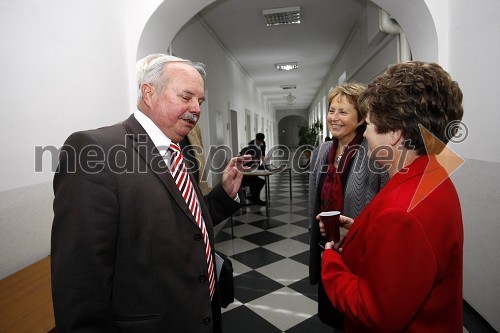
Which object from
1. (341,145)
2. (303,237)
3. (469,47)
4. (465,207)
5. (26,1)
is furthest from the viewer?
(303,237)

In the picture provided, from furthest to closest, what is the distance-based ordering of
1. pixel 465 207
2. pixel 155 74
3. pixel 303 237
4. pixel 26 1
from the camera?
1. pixel 303 237
2. pixel 465 207
3. pixel 26 1
4. pixel 155 74

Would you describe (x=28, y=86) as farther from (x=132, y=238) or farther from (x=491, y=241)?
(x=491, y=241)

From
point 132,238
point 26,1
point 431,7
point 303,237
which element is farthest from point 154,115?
point 303,237

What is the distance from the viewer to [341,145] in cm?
192

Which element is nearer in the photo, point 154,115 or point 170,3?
point 154,115

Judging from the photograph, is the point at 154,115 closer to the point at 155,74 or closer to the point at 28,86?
the point at 155,74

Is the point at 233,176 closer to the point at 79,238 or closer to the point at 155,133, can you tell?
the point at 155,133

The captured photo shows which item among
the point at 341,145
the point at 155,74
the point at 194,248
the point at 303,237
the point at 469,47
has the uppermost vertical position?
the point at 469,47

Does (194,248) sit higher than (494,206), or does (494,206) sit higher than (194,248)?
(194,248)

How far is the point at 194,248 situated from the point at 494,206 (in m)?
1.97

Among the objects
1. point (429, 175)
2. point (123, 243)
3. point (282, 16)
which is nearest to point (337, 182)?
point (429, 175)

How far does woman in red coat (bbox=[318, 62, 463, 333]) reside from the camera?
30.2 inches

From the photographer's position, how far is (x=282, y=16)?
5281mm

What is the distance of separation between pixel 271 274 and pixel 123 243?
7.84 ft
